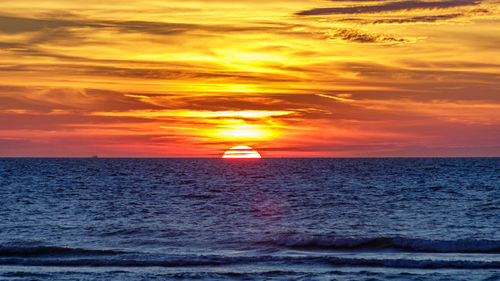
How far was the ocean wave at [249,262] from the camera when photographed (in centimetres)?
2431

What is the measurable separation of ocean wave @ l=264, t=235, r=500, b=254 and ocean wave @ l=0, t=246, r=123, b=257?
29.5ft

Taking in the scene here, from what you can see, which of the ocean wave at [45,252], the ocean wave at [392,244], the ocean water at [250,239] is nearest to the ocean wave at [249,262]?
the ocean water at [250,239]

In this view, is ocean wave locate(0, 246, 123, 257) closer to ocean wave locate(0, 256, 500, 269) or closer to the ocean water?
the ocean water

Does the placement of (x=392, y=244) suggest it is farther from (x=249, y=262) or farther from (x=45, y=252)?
(x=45, y=252)

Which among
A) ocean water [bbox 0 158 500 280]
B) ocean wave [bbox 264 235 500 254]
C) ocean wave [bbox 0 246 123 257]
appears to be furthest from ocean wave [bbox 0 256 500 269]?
ocean wave [bbox 264 235 500 254]

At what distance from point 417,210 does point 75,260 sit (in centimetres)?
2870

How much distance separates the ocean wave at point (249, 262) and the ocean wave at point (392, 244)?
359 cm

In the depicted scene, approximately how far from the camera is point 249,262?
1006 inches

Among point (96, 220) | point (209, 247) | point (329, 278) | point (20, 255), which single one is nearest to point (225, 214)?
point (96, 220)

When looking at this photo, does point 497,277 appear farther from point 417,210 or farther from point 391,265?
point 417,210

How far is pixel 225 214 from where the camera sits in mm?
44250

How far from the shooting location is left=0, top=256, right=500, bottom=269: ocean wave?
24312mm

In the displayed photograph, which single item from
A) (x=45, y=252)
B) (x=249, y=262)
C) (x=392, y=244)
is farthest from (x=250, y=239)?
(x=45, y=252)

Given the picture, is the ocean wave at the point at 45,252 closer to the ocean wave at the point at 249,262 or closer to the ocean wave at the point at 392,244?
the ocean wave at the point at 249,262
